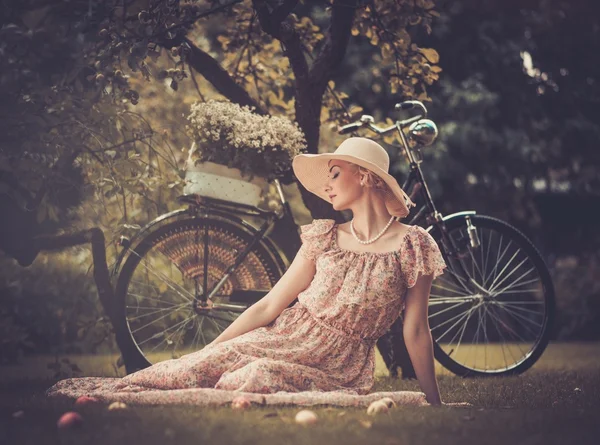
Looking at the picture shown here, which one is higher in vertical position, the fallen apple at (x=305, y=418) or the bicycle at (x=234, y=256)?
the bicycle at (x=234, y=256)

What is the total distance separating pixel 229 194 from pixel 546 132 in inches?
323

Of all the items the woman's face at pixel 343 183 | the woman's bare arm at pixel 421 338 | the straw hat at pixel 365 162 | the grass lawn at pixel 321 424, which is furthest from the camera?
the woman's face at pixel 343 183

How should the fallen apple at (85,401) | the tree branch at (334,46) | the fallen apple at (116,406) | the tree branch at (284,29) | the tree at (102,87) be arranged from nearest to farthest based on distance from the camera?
the fallen apple at (116,406) < the fallen apple at (85,401) < the tree at (102,87) < the tree branch at (284,29) < the tree branch at (334,46)

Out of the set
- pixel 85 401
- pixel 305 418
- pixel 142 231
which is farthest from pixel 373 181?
pixel 85 401

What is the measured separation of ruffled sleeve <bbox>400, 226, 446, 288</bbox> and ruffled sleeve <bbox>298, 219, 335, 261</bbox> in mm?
377

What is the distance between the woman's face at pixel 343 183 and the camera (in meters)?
3.80

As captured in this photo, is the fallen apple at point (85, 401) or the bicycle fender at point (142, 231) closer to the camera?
the fallen apple at point (85, 401)

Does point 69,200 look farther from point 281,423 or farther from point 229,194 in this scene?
point 281,423

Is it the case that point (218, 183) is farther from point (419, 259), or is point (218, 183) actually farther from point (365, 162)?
point (419, 259)

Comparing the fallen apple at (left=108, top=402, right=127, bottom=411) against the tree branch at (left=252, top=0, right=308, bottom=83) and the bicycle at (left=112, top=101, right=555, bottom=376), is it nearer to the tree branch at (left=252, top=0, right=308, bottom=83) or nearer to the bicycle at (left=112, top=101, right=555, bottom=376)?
the bicycle at (left=112, top=101, right=555, bottom=376)

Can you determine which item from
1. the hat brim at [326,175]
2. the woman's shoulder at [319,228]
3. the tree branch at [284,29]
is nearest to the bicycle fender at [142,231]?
the hat brim at [326,175]

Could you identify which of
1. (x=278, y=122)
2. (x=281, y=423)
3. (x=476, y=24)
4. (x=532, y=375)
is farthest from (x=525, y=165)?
(x=281, y=423)

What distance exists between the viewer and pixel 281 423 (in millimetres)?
2943

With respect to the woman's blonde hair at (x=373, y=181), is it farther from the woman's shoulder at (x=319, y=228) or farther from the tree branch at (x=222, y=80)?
the tree branch at (x=222, y=80)
